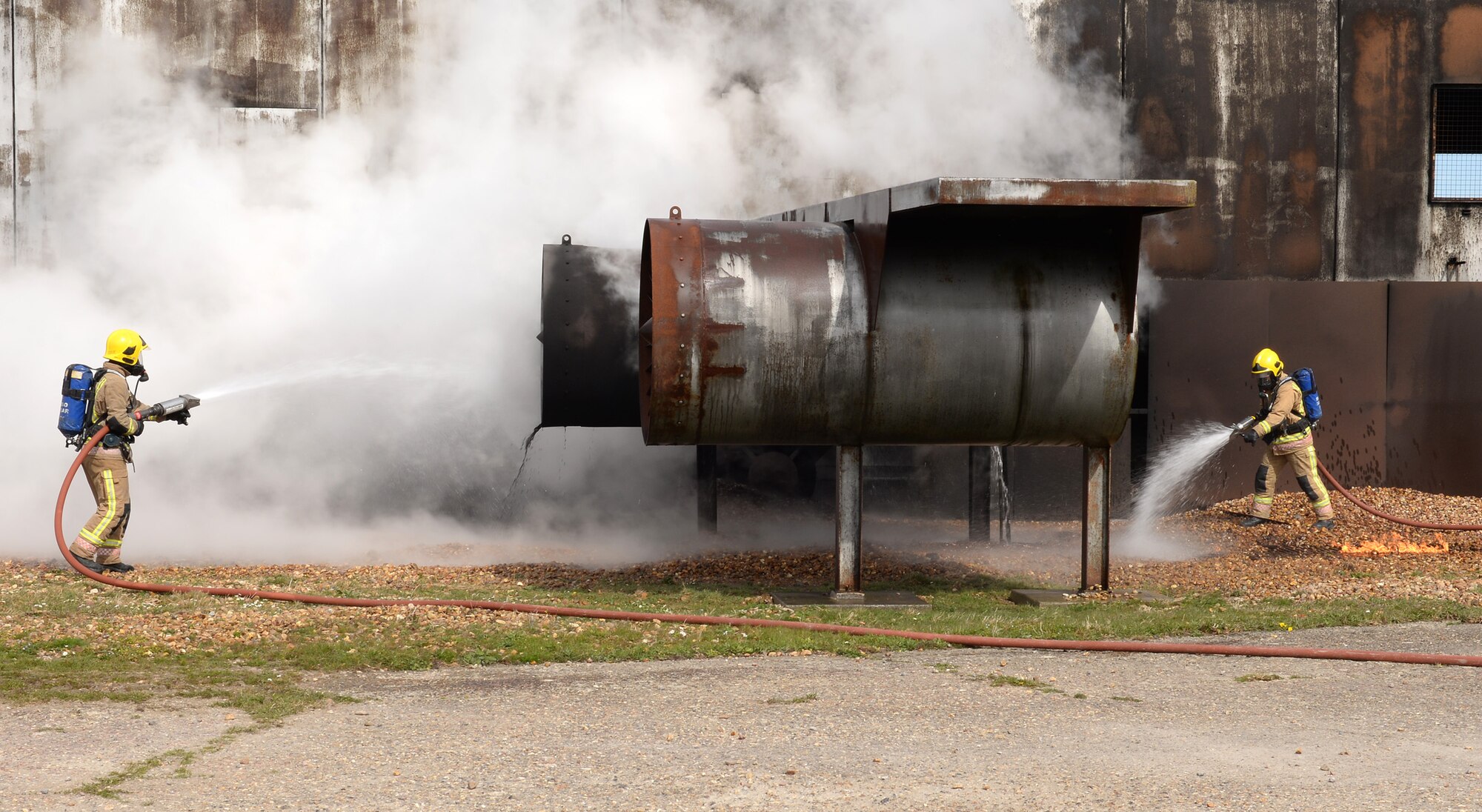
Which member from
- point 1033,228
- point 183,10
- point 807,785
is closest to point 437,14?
point 183,10

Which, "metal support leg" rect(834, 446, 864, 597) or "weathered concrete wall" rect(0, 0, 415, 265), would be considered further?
"weathered concrete wall" rect(0, 0, 415, 265)

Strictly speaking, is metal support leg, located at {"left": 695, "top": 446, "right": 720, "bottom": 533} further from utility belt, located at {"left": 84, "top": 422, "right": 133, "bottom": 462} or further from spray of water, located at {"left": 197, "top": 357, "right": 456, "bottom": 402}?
utility belt, located at {"left": 84, "top": 422, "right": 133, "bottom": 462}

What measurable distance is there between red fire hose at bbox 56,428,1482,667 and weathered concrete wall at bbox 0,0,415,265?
16.6 ft

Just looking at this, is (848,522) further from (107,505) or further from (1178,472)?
(1178,472)

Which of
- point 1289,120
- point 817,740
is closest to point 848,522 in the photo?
point 817,740

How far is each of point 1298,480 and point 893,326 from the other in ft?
17.3

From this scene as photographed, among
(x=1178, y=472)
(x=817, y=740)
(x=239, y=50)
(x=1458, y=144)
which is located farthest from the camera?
(x=1458, y=144)

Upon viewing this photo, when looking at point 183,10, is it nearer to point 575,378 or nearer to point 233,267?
point 233,267

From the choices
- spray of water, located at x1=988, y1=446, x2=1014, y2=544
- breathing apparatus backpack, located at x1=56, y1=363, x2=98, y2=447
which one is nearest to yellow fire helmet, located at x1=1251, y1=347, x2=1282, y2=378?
spray of water, located at x1=988, y1=446, x2=1014, y2=544

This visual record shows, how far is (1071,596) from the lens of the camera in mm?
8523

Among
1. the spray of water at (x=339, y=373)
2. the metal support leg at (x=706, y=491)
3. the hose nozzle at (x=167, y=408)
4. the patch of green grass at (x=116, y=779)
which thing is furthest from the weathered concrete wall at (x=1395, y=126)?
the patch of green grass at (x=116, y=779)

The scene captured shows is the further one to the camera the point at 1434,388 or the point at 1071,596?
the point at 1434,388

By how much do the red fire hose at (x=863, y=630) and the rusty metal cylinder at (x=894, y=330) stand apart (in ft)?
4.73

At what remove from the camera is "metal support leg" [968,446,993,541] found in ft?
38.5
